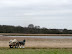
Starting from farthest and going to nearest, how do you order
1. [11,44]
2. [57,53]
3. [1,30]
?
[1,30]
[11,44]
[57,53]

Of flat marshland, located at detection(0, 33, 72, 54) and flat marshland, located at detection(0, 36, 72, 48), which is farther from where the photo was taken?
flat marshland, located at detection(0, 36, 72, 48)

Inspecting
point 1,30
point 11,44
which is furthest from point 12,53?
point 1,30

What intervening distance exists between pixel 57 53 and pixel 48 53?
0.73 meters

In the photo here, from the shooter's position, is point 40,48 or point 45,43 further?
point 45,43

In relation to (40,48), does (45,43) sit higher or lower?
higher

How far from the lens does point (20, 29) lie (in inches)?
3883

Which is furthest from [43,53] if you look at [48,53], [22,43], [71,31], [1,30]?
[71,31]

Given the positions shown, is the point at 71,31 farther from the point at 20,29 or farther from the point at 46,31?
the point at 20,29

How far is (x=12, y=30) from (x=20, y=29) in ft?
14.1

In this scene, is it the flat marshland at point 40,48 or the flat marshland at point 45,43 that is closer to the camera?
the flat marshland at point 40,48

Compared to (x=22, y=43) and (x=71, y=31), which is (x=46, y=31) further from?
(x=22, y=43)

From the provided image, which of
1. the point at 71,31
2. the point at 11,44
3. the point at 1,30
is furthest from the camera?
the point at 71,31

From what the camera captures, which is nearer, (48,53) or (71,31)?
(48,53)

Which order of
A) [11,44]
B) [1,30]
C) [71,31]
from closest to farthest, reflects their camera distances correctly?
[11,44]
[1,30]
[71,31]
